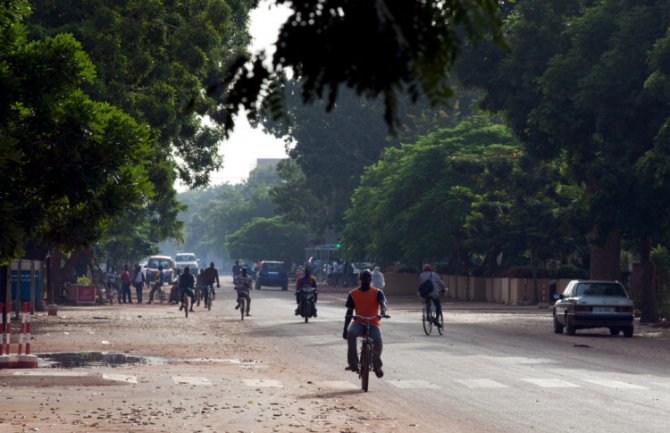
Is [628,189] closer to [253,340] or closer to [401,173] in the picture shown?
[253,340]

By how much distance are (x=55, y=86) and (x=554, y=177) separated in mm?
45279

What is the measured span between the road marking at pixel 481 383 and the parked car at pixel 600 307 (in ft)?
46.0

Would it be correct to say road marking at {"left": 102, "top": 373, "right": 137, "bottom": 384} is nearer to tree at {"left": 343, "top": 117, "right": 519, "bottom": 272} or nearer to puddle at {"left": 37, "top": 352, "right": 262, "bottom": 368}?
puddle at {"left": 37, "top": 352, "right": 262, "bottom": 368}

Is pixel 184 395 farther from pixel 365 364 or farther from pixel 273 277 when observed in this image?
pixel 273 277

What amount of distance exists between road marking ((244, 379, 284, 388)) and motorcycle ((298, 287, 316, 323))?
20.4m

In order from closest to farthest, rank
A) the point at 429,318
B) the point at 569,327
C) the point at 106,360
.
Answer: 1. the point at 106,360
2. the point at 429,318
3. the point at 569,327

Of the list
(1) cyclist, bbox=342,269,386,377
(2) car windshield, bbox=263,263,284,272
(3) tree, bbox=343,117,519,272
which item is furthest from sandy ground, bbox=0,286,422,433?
(2) car windshield, bbox=263,263,284,272

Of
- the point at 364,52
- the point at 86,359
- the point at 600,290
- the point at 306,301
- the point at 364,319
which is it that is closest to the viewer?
the point at 364,52

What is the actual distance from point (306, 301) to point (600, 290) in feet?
33.6

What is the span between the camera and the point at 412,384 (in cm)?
1998

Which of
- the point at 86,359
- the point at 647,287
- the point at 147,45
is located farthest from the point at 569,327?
the point at 86,359

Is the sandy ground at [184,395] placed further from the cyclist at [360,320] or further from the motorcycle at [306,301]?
the motorcycle at [306,301]

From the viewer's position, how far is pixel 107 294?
6644 cm

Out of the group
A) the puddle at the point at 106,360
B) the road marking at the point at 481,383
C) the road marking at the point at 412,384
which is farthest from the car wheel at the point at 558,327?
the road marking at the point at 412,384
